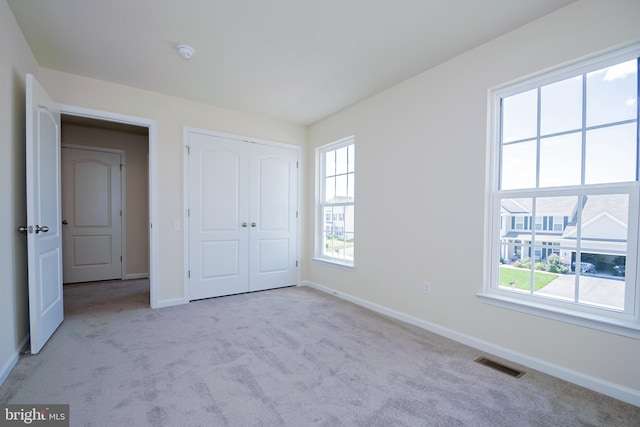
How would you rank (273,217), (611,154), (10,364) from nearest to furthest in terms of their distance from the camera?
(611,154) → (10,364) → (273,217)

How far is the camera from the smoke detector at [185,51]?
8.15 feet

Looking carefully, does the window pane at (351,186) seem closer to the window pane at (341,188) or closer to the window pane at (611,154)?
the window pane at (341,188)

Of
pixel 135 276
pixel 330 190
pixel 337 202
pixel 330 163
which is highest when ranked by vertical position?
pixel 330 163

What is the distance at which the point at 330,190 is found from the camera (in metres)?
4.39

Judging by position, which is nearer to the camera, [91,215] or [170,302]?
[170,302]

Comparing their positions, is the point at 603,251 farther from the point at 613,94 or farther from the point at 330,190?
the point at 330,190

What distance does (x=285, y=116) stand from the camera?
4.22 metres

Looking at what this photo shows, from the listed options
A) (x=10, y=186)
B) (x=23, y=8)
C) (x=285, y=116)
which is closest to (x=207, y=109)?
(x=285, y=116)

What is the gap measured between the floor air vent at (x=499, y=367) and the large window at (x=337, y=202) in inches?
76.0

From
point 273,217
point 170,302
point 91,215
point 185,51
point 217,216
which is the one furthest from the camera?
point 91,215

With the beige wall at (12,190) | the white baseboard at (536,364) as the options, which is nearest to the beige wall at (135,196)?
the beige wall at (12,190)

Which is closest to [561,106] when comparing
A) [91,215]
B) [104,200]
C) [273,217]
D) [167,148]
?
[273,217]

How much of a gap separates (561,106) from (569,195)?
2.13ft

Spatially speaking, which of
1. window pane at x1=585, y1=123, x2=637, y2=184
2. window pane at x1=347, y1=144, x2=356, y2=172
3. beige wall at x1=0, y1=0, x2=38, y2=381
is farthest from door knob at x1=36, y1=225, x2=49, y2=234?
window pane at x1=585, y1=123, x2=637, y2=184
